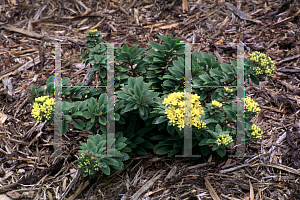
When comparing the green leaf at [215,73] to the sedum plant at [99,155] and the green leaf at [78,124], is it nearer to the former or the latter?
the sedum plant at [99,155]

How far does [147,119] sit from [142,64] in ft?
2.42

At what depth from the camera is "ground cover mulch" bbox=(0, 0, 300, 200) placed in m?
3.08

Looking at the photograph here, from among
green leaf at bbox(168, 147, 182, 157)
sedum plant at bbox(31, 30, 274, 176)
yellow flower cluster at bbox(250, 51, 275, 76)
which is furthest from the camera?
green leaf at bbox(168, 147, 182, 157)

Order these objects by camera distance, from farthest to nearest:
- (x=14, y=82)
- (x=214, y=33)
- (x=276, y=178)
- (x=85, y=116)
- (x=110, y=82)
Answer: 1. (x=214, y=33)
2. (x=14, y=82)
3. (x=110, y=82)
4. (x=276, y=178)
5. (x=85, y=116)

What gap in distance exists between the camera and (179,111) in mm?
2570

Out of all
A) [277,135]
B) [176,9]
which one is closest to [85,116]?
[277,135]

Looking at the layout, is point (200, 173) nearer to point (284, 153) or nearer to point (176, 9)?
point (284, 153)

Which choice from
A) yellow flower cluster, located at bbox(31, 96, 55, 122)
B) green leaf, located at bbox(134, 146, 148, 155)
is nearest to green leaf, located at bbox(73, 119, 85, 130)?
yellow flower cluster, located at bbox(31, 96, 55, 122)

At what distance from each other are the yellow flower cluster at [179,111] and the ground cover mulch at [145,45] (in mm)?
774

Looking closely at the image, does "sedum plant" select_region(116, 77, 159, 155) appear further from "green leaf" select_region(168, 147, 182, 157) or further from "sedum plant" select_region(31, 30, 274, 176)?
"green leaf" select_region(168, 147, 182, 157)

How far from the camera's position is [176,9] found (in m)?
5.57

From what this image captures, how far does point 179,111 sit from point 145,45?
261cm

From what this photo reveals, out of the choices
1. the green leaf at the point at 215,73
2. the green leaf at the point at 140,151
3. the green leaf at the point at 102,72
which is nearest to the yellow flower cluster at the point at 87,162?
the green leaf at the point at 140,151

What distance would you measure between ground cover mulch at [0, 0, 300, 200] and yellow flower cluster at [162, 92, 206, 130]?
0.77 metres
